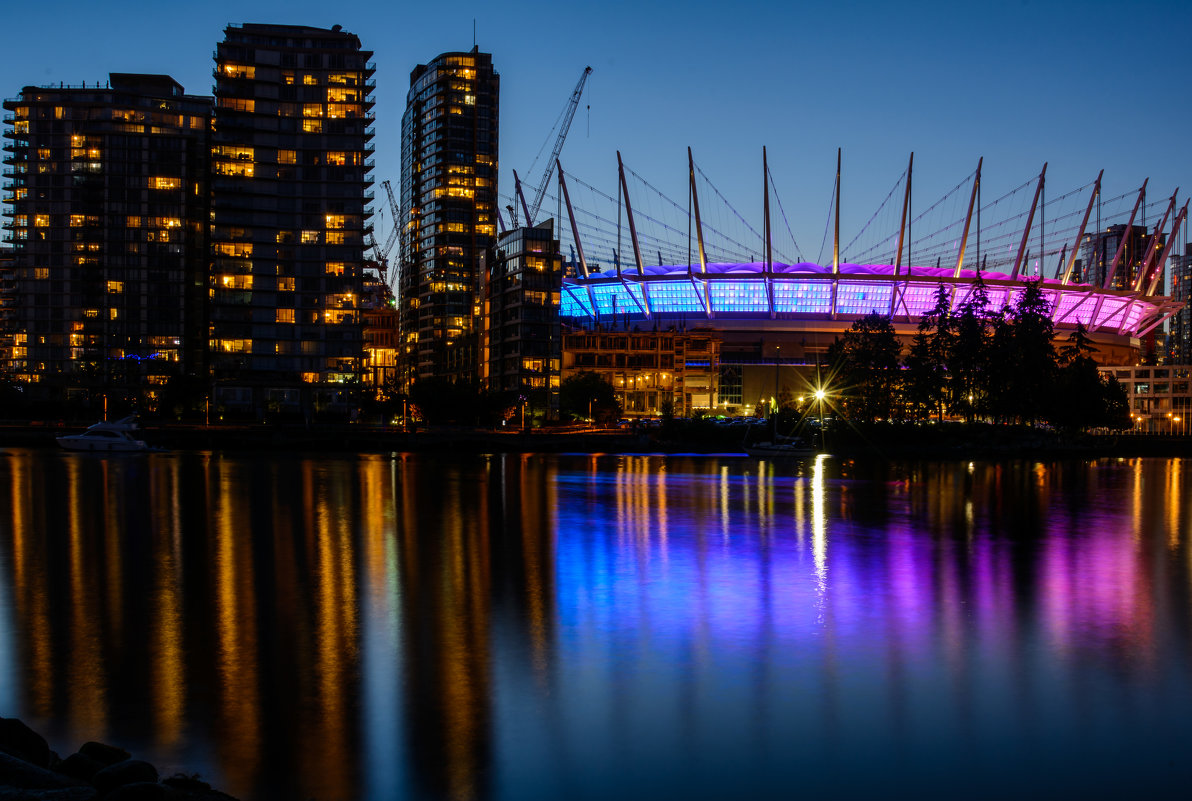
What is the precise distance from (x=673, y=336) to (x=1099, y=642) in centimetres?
15731

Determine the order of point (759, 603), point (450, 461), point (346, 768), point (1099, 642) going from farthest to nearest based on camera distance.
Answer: point (450, 461)
point (759, 603)
point (1099, 642)
point (346, 768)

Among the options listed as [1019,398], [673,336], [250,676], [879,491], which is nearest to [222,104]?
[673,336]

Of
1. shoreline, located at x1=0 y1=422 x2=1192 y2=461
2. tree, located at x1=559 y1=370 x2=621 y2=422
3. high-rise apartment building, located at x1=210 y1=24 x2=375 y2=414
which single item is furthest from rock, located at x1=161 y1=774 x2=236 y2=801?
high-rise apartment building, located at x1=210 y1=24 x2=375 y2=414

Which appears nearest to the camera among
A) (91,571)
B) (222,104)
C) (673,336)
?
(91,571)

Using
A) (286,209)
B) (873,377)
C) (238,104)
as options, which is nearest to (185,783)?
(873,377)

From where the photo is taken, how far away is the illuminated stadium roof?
180250 millimetres

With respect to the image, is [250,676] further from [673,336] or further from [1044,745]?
[673,336]

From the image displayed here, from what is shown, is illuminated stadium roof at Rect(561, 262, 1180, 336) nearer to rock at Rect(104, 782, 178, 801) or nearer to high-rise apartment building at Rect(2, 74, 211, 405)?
high-rise apartment building at Rect(2, 74, 211, 405)

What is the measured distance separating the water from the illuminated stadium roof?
14943 centimetres

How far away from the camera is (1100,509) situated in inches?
1715

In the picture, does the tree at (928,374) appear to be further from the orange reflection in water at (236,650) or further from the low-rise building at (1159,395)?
the low-rise building at (1159,395)

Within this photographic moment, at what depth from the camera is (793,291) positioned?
18488 cm

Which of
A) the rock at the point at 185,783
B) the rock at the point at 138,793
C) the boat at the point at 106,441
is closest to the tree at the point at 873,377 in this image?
the boat at the point at 106,441

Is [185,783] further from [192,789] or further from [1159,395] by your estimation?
[1159,395]
